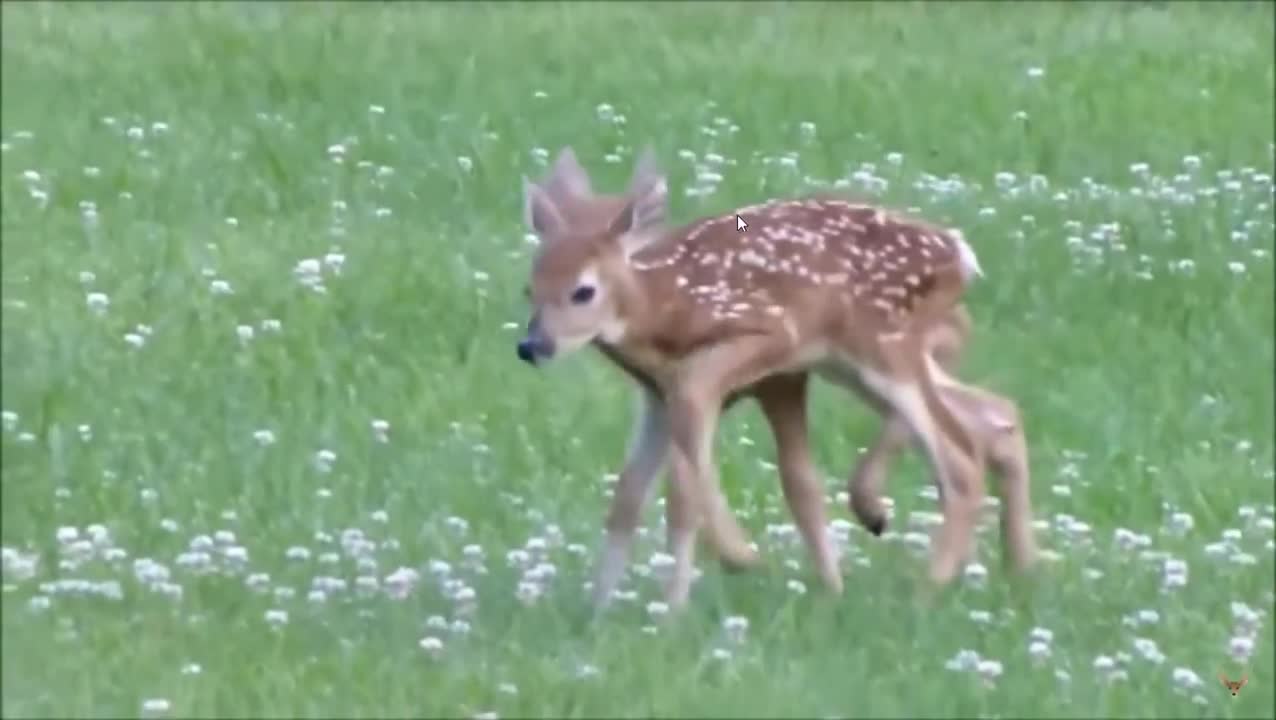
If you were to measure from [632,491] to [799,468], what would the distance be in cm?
51

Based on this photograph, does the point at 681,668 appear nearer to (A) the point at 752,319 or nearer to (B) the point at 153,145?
(A) the point at 752,319

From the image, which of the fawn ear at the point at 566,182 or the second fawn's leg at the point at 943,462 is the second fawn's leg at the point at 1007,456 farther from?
the fawn ear at the point at 566,182

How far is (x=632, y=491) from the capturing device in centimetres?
834

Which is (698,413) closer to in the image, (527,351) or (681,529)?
(681,529)

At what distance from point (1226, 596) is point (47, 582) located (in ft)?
9.42

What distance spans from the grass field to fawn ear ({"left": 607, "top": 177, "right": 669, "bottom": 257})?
843 millimetres

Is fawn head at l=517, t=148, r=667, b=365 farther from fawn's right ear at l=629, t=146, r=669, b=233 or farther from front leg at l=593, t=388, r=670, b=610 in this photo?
front leg at l=593, t=388, r=670, b=610

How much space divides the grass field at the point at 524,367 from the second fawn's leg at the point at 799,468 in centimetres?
14

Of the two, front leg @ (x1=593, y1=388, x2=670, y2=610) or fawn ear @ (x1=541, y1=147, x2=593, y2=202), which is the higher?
fawn ear @ (x1=541, y1=147, x2=593, y2=202)
